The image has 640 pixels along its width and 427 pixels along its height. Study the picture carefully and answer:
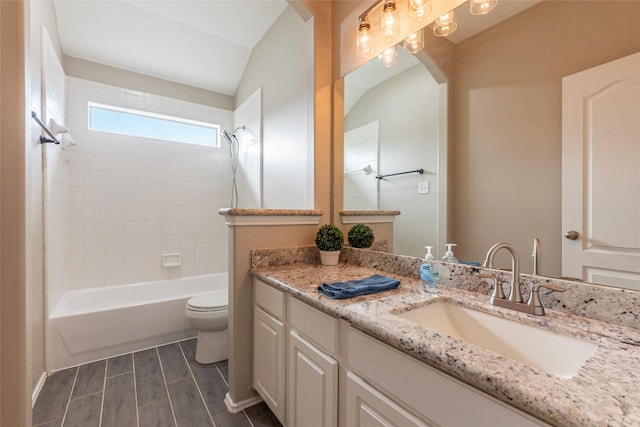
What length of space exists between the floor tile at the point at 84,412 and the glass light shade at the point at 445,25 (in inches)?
103

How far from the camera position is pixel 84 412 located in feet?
5.08

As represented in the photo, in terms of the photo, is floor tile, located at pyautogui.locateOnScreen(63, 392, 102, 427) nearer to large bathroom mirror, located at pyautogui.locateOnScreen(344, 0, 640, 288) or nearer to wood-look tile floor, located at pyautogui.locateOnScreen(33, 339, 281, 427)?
wood-look tile floor, located at pyautogui.locateOnScreen(33, 339, 281, 427)

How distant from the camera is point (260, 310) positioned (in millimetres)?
1500

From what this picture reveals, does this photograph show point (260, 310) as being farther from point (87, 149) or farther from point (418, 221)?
point (87, 149)

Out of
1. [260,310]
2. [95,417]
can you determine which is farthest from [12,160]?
[95,417]

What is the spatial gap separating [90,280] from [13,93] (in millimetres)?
2453

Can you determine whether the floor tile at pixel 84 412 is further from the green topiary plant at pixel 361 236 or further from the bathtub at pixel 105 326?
the green topiary plant at pixel 361 236

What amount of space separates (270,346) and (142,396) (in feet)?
3.25

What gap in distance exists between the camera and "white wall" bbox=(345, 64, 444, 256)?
4.43 ft

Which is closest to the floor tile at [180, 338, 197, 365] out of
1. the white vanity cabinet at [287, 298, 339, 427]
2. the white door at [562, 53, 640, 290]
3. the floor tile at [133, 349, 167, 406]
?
the floor tile at [133, 349, 167, 406]

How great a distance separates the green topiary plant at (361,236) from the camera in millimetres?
1718

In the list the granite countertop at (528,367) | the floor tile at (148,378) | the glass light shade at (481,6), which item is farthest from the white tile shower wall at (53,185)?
the glass light shade at (481,6)

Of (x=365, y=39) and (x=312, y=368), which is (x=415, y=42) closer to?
(x=365, y=39)

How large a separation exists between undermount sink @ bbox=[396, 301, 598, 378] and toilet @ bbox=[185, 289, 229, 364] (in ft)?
5.23
